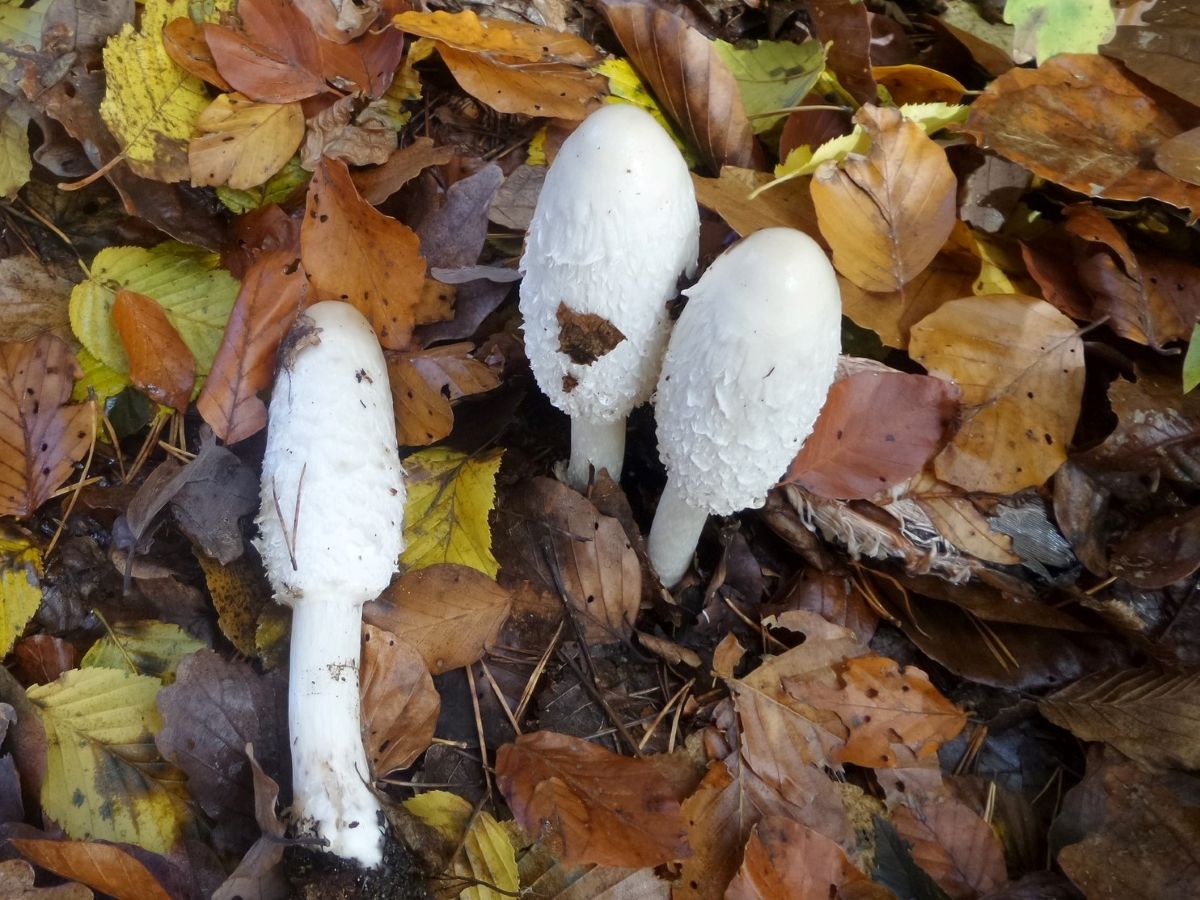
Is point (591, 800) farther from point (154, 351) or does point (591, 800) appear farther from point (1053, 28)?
point (1053, 28)

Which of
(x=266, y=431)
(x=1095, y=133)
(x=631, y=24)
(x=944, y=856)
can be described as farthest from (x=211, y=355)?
(x=1095, y=133)

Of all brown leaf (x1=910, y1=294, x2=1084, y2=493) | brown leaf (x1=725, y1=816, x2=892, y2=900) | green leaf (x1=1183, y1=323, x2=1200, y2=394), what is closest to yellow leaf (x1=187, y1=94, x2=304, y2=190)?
brown leaf (x1=910, y1=294, x2=1084, y2=493)

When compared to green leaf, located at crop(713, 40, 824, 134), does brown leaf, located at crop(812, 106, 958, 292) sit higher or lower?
lower

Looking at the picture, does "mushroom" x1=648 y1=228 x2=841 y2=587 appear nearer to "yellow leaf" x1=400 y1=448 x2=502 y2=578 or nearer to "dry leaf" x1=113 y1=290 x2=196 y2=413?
"yellow leaf" x1=400 y1=448 x2=502 y2=578

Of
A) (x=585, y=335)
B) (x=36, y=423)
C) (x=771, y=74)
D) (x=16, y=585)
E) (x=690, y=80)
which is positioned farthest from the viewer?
(x=771, y=74)

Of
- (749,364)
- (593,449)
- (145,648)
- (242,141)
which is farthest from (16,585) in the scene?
(749,364)

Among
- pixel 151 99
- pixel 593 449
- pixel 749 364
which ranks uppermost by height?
pixel 151 99
